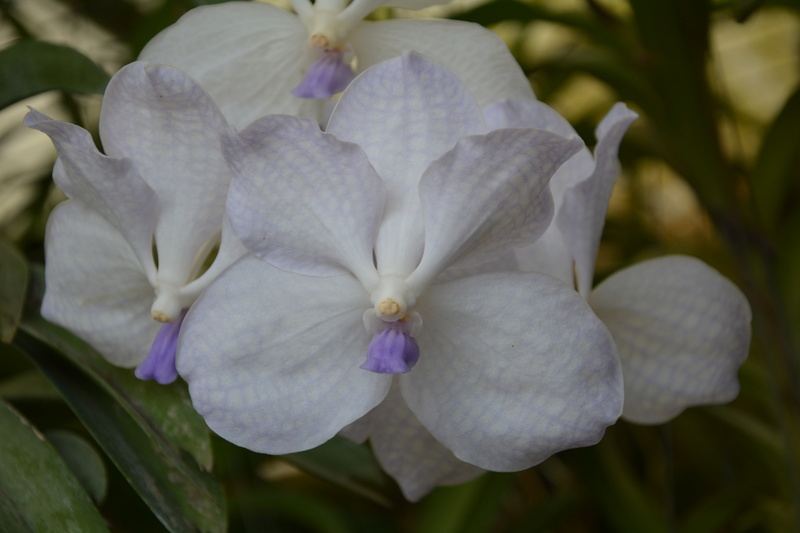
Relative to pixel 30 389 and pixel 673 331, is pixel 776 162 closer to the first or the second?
pixel 673 331

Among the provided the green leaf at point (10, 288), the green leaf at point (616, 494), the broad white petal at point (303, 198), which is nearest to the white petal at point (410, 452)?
the broad white petal at point (303, 198)

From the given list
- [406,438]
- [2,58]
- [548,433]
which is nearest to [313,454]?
[406,438]

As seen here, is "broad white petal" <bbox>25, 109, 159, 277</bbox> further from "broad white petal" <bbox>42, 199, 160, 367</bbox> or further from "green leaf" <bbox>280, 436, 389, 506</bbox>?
"green leaf" <bbox>280, 436, 389, 506</bbox>

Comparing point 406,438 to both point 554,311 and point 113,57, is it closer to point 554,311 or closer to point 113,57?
point 554,311

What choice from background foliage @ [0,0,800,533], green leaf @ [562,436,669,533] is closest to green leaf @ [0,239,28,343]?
background foliage @ [0,0,800,533]

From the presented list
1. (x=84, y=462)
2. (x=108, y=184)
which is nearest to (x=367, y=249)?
(x=108, y=184)

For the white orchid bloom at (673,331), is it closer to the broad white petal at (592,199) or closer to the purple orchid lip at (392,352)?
the broad white petal at (592,199)
